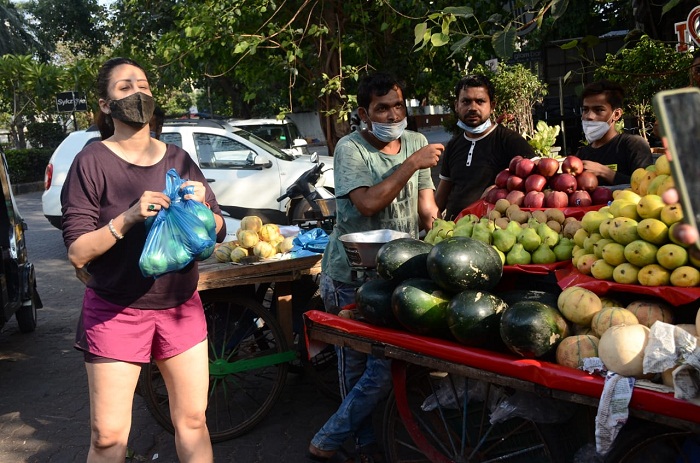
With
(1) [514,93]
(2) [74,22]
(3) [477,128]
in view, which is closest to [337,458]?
(3) [477,128]

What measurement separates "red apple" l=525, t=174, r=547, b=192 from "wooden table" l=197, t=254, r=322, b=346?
141 centimetres

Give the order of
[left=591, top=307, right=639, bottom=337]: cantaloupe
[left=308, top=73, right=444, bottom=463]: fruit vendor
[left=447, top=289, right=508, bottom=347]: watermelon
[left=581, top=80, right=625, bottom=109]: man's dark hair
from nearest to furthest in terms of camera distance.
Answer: [left=591, top=307, right=639, bottom=337]: cantaloupe
[left=447, top=289, right=508, bottom=347]: watermelon
[left=308, top=73, right=444, bottom=463]: fruit vendor
[left=581, top=80, right=625, bottom=109]: man's dark hair

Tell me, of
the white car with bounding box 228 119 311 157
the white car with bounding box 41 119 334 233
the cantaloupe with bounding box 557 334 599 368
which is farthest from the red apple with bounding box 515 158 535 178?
the white car with bounding box 228 119 311 157

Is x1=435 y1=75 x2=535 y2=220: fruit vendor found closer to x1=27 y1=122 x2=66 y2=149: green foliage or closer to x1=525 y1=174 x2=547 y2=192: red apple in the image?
x1=525 y1=174 x2=547 y2=192: red apple

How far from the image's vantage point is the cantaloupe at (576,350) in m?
2.59

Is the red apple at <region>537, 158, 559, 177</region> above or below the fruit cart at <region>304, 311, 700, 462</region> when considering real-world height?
above

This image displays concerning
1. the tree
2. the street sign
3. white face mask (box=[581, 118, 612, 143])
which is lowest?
white face mask (box=[581, 118, 612, 143])

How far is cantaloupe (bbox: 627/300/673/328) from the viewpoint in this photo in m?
2.71

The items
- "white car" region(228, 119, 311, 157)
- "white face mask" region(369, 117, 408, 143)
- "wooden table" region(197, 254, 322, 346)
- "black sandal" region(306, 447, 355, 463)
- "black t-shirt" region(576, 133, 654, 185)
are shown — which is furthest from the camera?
"white car" region(228, 119, 311, 157)

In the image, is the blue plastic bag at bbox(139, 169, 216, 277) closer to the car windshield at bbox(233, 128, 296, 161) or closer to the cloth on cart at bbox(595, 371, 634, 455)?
the cloth on cart at bbox(595, 371, 634, 455)

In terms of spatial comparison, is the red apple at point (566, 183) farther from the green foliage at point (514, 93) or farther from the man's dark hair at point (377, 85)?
the green foliage at point (514, 93)

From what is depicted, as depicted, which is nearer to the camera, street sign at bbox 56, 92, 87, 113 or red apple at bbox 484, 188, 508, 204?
red apple at bbox 484, 188, 508, 204

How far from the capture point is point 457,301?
2.87 metres

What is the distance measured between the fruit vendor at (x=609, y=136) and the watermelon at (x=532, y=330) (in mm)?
1962
